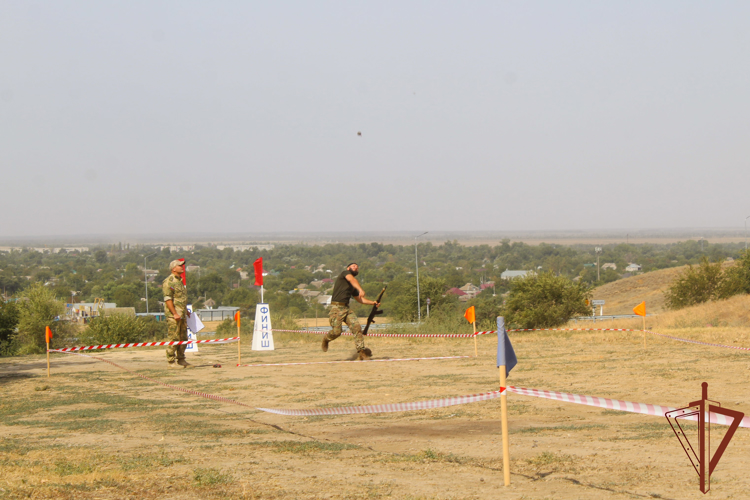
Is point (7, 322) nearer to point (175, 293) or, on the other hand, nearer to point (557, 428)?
point (175, 293)

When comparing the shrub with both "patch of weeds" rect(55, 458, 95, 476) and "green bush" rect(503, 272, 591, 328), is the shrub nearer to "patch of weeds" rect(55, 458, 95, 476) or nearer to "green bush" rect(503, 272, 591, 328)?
"green bush" rect(503, 272, 591, 328)

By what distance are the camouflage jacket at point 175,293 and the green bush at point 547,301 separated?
114ft

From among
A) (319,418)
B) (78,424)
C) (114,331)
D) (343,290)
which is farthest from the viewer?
(114,331)

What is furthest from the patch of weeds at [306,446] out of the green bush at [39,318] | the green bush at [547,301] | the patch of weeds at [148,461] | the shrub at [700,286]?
the shrub at [700,286]

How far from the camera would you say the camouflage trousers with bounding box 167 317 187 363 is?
14969mm

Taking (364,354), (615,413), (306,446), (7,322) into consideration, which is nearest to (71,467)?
(306,446)

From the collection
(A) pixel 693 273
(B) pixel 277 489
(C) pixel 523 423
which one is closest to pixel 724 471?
(C) pixel 523 423

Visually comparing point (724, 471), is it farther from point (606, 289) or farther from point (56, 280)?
point (56, 280)

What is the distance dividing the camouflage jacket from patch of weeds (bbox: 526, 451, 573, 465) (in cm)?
1021

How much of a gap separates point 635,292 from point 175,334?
291 feet

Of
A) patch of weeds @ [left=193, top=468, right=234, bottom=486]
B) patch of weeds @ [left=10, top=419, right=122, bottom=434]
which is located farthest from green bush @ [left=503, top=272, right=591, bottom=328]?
patch of weeds @ [left=193, top=468, right=234, bottom=486]

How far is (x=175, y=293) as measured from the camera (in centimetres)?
1490

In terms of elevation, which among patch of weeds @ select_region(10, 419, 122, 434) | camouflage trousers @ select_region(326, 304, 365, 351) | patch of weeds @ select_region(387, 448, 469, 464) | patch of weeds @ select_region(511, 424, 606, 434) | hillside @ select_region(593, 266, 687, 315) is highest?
camouflage trousers @ select_region(326, 304, 365, 351)

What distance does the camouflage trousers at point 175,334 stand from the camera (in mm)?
14969
